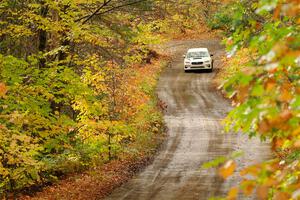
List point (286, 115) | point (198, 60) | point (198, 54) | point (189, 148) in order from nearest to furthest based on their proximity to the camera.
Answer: point (286, 115) → point (189, 148) → point (198, 60) → point (198, 54)

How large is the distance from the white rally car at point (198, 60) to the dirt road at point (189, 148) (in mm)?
2765

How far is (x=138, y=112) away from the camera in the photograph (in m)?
22.4

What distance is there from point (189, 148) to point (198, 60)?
62.8 feet

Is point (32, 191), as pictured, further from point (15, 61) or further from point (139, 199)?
point (15, 61)

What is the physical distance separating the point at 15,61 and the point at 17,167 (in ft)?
8.45

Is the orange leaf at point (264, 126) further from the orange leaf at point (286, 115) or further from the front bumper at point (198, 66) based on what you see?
the front bumper at point (198, 66)

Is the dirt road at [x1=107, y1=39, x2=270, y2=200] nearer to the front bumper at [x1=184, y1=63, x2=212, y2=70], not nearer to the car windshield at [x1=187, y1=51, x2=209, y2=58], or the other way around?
the front bumper at [x1=184, y1=63, x2=212, y2=70]

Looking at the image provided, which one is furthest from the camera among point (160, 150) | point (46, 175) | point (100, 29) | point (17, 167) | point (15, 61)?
point (160, 150)

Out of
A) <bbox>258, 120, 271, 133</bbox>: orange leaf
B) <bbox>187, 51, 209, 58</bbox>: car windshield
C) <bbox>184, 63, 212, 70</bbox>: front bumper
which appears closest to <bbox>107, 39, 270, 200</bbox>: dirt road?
<bbox>184, 63, 212, 70</bbox>: front bumper

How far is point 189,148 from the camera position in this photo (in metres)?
18.5

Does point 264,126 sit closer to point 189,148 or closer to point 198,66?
point 189,148

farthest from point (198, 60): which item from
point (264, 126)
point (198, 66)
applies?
point (264, 126)

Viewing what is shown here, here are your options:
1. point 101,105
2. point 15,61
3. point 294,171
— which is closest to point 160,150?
point 101,105

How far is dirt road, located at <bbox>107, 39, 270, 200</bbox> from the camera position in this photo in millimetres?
13156
